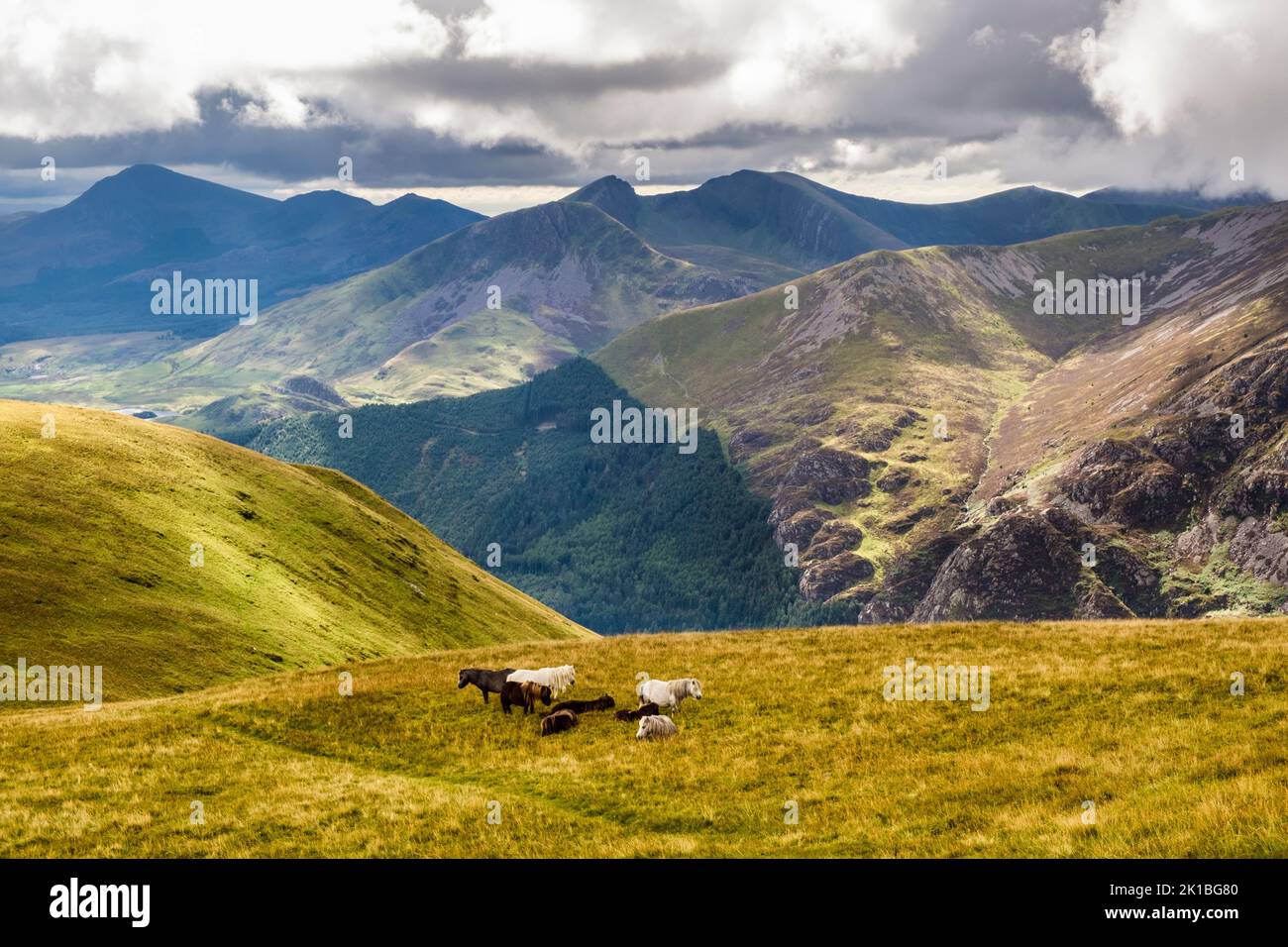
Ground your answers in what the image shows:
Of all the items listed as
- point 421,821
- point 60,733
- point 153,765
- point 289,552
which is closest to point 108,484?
point 289,552

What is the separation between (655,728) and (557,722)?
154 inches

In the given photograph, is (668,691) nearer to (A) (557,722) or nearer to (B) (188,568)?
(A) (557,722)

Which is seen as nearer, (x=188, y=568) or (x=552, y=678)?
(x=552, y=678)

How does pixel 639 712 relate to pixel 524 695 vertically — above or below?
below

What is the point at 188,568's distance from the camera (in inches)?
3285

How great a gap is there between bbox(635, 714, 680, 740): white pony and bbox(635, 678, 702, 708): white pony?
87.9 inches

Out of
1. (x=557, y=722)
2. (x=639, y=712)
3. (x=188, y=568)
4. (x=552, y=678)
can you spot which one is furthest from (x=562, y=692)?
(x=188, y=568)

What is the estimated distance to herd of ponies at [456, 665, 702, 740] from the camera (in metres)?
31.8

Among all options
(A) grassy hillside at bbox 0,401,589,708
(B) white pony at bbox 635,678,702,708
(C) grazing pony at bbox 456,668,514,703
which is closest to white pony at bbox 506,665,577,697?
(C) grazing pony at bbox 456,668,514,703

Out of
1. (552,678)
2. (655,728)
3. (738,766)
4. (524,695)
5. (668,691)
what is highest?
(552,678)

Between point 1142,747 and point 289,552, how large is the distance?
9517 cm

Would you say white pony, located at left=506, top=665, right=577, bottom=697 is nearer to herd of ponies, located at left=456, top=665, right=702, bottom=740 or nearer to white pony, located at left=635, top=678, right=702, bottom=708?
herd of ponies, located at left=456, top=665, right=702, bottom=740

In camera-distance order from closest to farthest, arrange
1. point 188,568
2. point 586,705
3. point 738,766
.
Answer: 1. point 738,766
2. point 586,705
3. point 188,568
